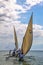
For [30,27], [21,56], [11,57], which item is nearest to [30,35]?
[30,27]

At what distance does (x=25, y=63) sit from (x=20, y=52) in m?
2.02

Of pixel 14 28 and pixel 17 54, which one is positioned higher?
pixel 14 28

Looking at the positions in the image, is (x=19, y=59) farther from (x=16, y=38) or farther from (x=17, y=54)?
(x=16, y=38)

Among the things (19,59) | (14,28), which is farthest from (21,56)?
(14,28)

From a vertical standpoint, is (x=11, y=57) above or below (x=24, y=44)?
below

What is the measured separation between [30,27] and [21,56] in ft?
21.7

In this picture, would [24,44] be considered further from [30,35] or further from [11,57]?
[11,57]

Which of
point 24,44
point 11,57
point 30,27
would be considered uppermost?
point 30,27

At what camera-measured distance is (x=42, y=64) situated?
46719mm

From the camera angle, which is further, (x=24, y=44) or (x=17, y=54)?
(x=17, y=54)

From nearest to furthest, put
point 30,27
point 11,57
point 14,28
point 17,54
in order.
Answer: point 30,27 < point 17,54 < point 11,57 < point 14,28

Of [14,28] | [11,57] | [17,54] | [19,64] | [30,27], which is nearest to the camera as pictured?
[30,27]

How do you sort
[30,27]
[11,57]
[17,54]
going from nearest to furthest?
[30,27] → [17,54] → [11,57]

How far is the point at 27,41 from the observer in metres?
44.0
